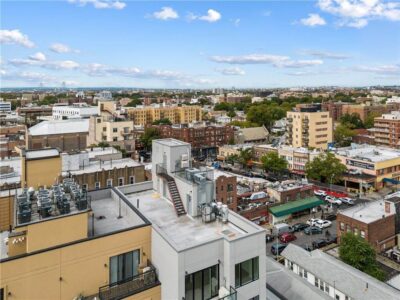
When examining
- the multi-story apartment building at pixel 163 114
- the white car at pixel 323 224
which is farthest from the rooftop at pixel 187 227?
the multi-story apartment building at pixel 163 114

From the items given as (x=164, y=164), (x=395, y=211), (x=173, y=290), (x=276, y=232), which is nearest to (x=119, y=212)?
(x=164, y=164)

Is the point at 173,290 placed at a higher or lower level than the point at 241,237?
lower

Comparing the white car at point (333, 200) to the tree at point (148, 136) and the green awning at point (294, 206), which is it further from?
the tree at point (148, 136)

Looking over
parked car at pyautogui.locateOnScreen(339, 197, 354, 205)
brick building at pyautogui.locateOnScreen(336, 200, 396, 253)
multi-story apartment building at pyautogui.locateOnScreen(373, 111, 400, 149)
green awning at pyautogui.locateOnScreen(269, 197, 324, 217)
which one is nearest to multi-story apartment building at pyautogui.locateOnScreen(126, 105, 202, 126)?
multi-story apartment building at pyautogui.locateOnScreen(373, 111, 400, 149)

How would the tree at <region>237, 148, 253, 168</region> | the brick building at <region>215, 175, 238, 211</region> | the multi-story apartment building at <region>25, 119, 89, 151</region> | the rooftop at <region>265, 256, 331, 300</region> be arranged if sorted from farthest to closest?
the tree at <region>237, 148, 253, 168</region> → the multi-story apartment building at <region>25, 119, 89, 151</region> → the brick building at <region>215, 175, 238, 211</region> → the rooftop at <region>265, 256, 331, 300</region>

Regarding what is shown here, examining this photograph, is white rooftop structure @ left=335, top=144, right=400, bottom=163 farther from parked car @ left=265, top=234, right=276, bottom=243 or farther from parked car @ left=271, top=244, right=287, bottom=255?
parked car @ left=271, top=244, right=287, bottom=255

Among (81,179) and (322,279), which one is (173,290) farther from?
(81,179)

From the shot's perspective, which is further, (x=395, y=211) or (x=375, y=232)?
(x=395, y=211)
